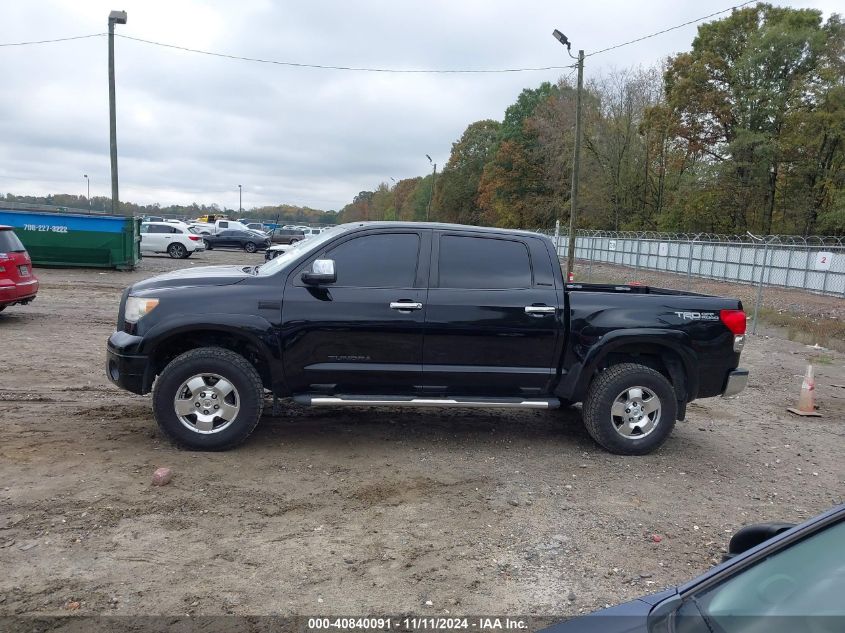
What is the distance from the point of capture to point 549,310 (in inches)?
232

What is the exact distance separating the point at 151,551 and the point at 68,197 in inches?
3698

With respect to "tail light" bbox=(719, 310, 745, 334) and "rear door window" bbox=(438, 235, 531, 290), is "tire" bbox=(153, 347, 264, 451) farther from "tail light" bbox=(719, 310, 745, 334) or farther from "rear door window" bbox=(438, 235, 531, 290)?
"tail light" bbox=(719, 310, 745, 334)

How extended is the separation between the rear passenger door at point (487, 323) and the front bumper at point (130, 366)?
2.25 metres

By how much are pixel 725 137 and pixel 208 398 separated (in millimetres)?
45447

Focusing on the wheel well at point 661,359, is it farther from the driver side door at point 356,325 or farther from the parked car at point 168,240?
the parked car at point 168,240

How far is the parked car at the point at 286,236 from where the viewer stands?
41.9m

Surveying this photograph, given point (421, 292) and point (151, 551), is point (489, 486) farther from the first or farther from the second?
point (151, 551)

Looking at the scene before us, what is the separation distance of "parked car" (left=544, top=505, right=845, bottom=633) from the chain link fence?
14.0 metres

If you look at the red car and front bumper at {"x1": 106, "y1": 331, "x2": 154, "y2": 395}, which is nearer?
front bumper at {"x1": 106, "y1": 331, "x2": 154, "y2": 395}

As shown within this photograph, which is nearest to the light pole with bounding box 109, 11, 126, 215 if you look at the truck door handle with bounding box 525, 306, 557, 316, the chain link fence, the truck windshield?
the chain link fence

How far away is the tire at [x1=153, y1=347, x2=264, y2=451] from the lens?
546 centimetres

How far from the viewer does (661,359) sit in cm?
624

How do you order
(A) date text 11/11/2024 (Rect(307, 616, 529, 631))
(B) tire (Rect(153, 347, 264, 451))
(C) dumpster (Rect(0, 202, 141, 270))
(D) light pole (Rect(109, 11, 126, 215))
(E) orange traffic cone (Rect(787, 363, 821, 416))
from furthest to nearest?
(D) light pole (Rect(109, 11, 126, 215)) → (C) dumpster (Rect(0, 202, 141, 270)) → (E) orange traffic cone (Rect(787, 363, 821, 416)) → (B) tire (Rect(153, 347, 264, 451)) → (A) date text 11/11/2024 (Rect(307, 616, 529, 631))

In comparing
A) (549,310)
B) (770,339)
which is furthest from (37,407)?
(770,339)
